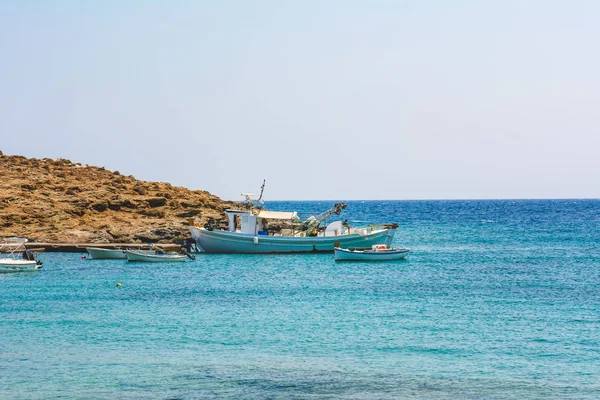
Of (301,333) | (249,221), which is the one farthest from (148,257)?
(301,333)

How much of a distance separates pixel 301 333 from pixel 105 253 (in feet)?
111

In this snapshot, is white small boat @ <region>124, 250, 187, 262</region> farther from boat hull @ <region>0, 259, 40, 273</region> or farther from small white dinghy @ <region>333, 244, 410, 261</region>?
small white dinghy @ <region>333, 244, 410, 261</region>

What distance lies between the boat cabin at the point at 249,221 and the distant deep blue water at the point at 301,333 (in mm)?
12004

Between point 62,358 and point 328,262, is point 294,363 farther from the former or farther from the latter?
point 328,262

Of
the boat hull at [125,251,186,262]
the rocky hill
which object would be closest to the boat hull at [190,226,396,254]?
the rocky hill

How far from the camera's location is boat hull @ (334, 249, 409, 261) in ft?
186

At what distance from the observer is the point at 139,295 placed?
38438mm

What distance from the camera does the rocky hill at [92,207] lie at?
2598 inches

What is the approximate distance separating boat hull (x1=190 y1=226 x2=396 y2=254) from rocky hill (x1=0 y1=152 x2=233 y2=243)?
4.58 meters

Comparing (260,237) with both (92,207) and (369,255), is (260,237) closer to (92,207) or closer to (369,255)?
(369,255)

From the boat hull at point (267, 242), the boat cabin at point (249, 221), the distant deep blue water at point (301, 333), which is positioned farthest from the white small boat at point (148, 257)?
the boat cabin at point (249, 221)

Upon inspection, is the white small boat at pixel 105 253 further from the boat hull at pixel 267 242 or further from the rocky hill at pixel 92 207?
the boat hull at pixel 267 242

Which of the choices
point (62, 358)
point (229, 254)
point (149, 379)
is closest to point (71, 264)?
point (229, 254)

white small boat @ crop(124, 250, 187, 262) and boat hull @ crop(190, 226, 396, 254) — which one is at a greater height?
boat hull @ crop(190, 226, 396, 254)
